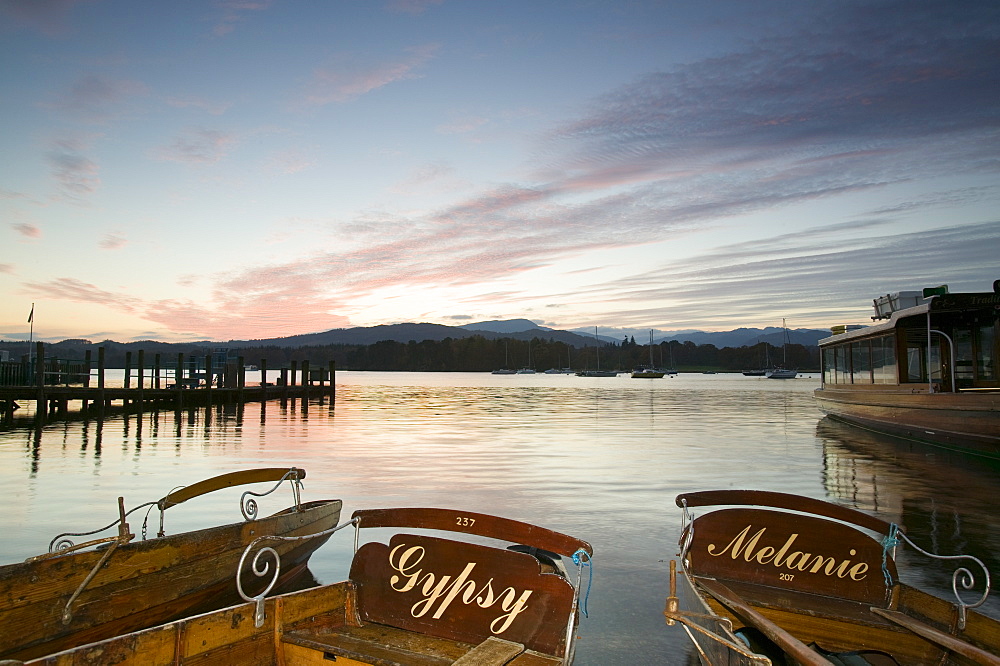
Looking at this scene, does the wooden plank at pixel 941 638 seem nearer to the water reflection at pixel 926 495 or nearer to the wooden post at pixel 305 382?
the water reflection at pixel 926 495

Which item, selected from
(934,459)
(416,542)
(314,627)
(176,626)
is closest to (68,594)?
(176,626)

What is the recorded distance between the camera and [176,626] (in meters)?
4.41

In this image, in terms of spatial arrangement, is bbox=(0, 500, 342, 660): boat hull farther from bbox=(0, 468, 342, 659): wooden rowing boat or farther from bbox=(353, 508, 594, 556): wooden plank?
bbox=(353, 508, 594, 556): wooden plank

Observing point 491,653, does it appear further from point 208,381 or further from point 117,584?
point 208,381

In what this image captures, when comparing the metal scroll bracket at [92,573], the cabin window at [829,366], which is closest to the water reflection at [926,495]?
the cabin window at [829,366]

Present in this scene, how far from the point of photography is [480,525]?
215 inches

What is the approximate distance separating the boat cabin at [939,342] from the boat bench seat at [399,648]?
68.8 feet

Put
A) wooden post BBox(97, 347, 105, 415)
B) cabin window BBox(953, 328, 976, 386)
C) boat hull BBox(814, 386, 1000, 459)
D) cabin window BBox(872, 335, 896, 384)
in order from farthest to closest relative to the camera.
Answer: wooden post BBox(97, 347, 105, 415), cabin window BBox(872, 335, 896, 384), cabin window BBox(953, 328, 976, 386), boat hull BBox(814, 386, 1000, 459)

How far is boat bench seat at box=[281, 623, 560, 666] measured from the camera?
14.6ft

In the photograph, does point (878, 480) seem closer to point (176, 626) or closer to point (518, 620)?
point (518, 620)

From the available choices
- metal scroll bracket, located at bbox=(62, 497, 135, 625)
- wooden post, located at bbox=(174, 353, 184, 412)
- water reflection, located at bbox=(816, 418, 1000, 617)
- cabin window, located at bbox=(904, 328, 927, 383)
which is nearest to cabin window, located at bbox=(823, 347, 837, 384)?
water reflection, located at bbox=(816, 418, 1000, 617)

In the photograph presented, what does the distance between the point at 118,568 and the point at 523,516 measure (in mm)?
8077

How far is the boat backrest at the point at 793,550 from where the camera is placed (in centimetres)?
616

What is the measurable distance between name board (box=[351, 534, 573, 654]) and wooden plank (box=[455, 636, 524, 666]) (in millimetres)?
252
